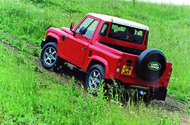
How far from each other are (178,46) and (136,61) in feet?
23.1

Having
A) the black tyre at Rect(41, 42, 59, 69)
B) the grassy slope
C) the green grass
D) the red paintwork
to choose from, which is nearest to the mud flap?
the red paintwork

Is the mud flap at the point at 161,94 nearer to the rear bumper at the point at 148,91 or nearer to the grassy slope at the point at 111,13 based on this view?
the rear bumper at the point at 148,91

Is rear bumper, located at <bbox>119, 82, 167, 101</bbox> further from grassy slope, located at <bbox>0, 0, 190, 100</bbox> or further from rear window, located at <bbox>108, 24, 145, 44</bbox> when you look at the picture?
grassy slope, located at <bbox>0, 0, 190, 100</bbox>

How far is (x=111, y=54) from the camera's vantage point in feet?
21.9

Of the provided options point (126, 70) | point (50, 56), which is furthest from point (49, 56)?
point (126, 70)

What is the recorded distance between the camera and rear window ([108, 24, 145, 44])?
7.75 m

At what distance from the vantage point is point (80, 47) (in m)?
7.77

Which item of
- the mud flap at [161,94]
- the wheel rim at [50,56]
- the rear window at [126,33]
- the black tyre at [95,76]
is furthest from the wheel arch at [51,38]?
the mud flap at [161,94]

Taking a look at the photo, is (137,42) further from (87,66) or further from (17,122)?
(17,122)

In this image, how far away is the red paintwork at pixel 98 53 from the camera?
257 inches

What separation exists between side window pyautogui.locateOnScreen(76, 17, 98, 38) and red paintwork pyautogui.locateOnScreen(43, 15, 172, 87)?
0.36 ft

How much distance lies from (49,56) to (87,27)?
163 cm

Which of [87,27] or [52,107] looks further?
[87,27]

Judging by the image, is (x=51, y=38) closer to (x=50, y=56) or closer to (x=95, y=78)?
(x=50, y=56)
